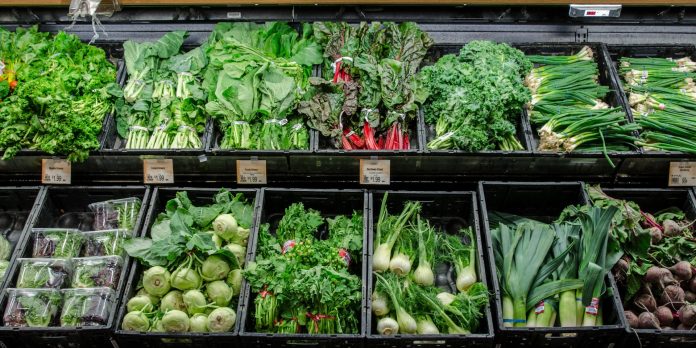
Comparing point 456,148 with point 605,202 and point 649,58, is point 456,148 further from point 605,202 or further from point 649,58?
point 649,58

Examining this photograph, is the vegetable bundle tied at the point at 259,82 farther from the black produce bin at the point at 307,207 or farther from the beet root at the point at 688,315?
the beet root at the point at 688,315

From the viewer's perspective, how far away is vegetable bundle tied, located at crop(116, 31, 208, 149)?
391 centimetres

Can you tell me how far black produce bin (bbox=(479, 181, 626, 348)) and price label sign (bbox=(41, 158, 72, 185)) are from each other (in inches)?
93.8

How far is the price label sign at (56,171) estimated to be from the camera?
12.1 feet

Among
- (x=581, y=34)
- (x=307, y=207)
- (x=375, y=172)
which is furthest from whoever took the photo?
(x=581, y=34)

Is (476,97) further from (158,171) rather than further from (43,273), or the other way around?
(43,273)

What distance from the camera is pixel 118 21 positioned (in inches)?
172

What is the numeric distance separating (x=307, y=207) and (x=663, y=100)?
231 cm

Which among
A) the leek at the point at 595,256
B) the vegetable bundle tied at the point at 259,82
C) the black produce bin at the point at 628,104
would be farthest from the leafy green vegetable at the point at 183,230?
the black produce bin at the point at 628,104

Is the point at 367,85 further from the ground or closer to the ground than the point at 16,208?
further from the ground

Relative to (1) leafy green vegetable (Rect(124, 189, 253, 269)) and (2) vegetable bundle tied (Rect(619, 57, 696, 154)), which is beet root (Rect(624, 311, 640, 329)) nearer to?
(2) vegetable bundle tied (Rect(619, 57, 696, 154))

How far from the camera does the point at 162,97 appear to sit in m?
4.10

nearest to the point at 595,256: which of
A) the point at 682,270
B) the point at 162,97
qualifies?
the point at 682,270

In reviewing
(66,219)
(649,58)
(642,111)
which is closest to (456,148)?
(642,111)
